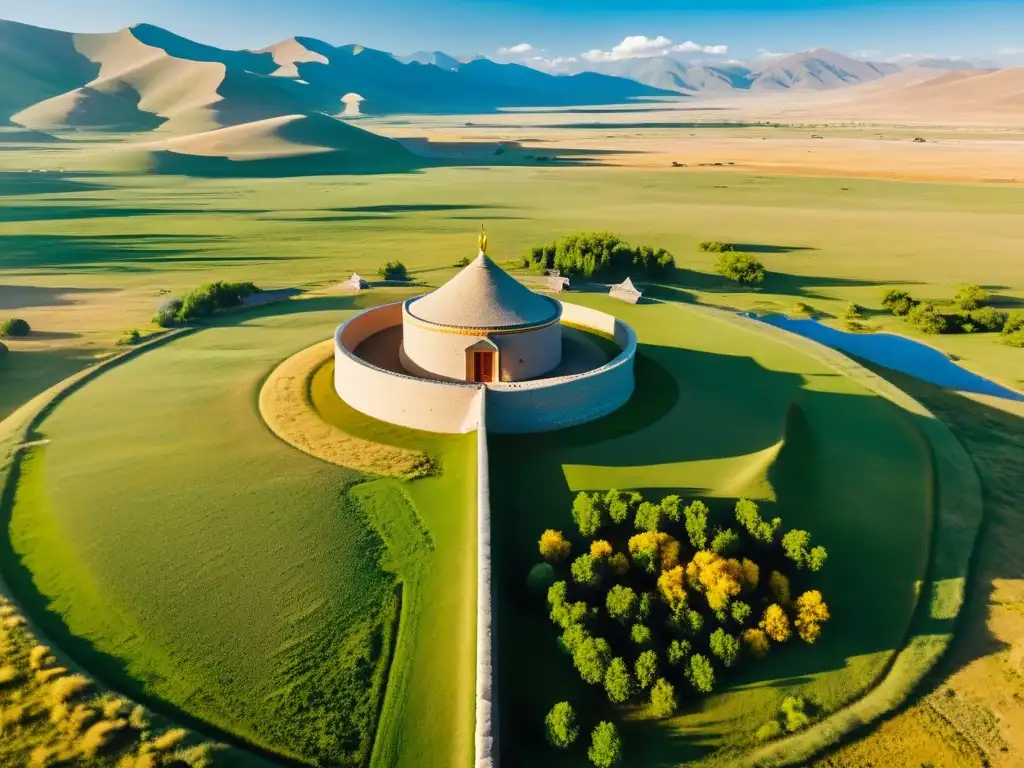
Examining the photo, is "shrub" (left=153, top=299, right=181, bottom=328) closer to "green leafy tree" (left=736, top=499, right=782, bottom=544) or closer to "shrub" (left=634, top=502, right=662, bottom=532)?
"shrub" (left=634, top=502, right=662, bottom=532)

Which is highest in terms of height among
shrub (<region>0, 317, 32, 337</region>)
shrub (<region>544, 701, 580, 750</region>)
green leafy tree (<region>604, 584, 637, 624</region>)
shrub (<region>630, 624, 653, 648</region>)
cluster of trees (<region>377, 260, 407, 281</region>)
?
cluster of trees (<region>377, 260, 407, 281</region>)

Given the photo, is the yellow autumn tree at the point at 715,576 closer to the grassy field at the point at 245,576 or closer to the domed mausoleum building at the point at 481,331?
the grassy field at the point at 245,576


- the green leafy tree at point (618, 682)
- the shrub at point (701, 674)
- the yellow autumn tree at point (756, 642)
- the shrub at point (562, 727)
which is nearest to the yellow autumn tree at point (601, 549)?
the green leafy tree at point (618, 682)

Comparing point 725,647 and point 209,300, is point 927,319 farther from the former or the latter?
point 209,300

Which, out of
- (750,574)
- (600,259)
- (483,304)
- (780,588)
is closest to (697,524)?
(750,574)

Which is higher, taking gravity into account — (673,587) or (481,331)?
(481,331)

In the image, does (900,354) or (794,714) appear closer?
(794,714)

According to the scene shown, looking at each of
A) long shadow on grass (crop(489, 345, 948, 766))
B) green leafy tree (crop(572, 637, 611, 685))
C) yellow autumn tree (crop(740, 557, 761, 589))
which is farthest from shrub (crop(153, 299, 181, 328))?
yellow autumn tree (crop(740, 557, 761, 589))
